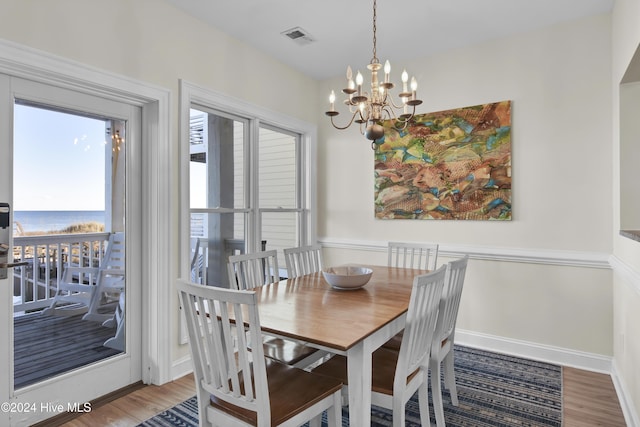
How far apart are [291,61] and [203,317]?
3043mm

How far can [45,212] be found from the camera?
2.22 meters

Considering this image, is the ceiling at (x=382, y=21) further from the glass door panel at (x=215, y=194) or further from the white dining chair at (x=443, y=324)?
the white dining chair at (x=443, y=324)

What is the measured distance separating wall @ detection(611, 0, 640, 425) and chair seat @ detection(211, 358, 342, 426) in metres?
1.68

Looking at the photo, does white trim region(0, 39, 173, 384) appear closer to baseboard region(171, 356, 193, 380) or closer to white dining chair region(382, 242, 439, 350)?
baseboard region(171, 356, 193, 380)

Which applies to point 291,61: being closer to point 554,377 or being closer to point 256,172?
point 256,172

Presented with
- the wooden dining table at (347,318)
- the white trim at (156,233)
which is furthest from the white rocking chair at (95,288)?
the wooden dining table at (347,318)

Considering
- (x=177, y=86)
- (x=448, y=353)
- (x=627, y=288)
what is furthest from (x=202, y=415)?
(x=627, y=288)

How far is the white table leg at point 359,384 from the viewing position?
151 centimetres

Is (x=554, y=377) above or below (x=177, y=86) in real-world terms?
below

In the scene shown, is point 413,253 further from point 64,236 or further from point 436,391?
point 64,236

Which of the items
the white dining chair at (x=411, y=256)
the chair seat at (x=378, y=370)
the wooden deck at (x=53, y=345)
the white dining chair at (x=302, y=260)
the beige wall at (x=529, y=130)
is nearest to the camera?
the chair seat at (x=378, y=370)

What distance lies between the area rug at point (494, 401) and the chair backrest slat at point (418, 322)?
707mm

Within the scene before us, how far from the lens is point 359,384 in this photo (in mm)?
1508

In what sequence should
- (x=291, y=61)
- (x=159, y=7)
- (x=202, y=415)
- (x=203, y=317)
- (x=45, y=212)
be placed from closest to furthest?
(x=203, y=317), (x=202, y=415), (x=45, y=212), (x=159, y=7), (x=291, y=61)
